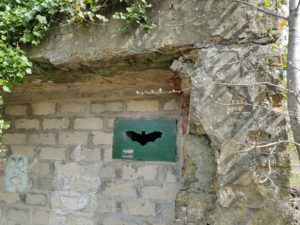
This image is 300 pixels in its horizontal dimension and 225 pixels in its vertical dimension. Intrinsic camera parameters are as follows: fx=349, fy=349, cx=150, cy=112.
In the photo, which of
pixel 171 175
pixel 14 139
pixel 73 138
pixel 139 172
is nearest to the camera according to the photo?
pixel 171 175

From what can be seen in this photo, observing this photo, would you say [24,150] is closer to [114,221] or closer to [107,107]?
[107,107]

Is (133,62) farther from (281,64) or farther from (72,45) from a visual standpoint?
(281,64)

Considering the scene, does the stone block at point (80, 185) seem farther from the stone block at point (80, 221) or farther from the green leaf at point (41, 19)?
the green leaf at point (41, 19)

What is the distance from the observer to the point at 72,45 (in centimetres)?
262

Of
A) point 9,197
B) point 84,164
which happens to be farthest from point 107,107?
point 9,197

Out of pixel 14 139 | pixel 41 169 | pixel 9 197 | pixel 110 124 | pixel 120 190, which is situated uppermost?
pixel 110 124

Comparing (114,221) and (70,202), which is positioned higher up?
(70,202)

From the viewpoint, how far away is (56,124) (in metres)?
3.43

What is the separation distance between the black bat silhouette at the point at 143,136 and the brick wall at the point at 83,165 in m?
0.16

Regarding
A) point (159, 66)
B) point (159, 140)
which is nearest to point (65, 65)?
point (159, 66)

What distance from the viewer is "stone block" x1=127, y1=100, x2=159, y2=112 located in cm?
299

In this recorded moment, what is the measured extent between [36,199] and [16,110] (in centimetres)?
97

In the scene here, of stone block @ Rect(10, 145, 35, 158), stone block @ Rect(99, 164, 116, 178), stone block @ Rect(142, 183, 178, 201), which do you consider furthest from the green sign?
stone block @ Rect(10, 145, 35, 158)

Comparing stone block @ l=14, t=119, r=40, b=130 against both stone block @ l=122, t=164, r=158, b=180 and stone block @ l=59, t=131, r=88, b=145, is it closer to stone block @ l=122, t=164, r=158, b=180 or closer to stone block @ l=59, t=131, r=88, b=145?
→ stone block @ l=59, t=131, r=88, b=145
